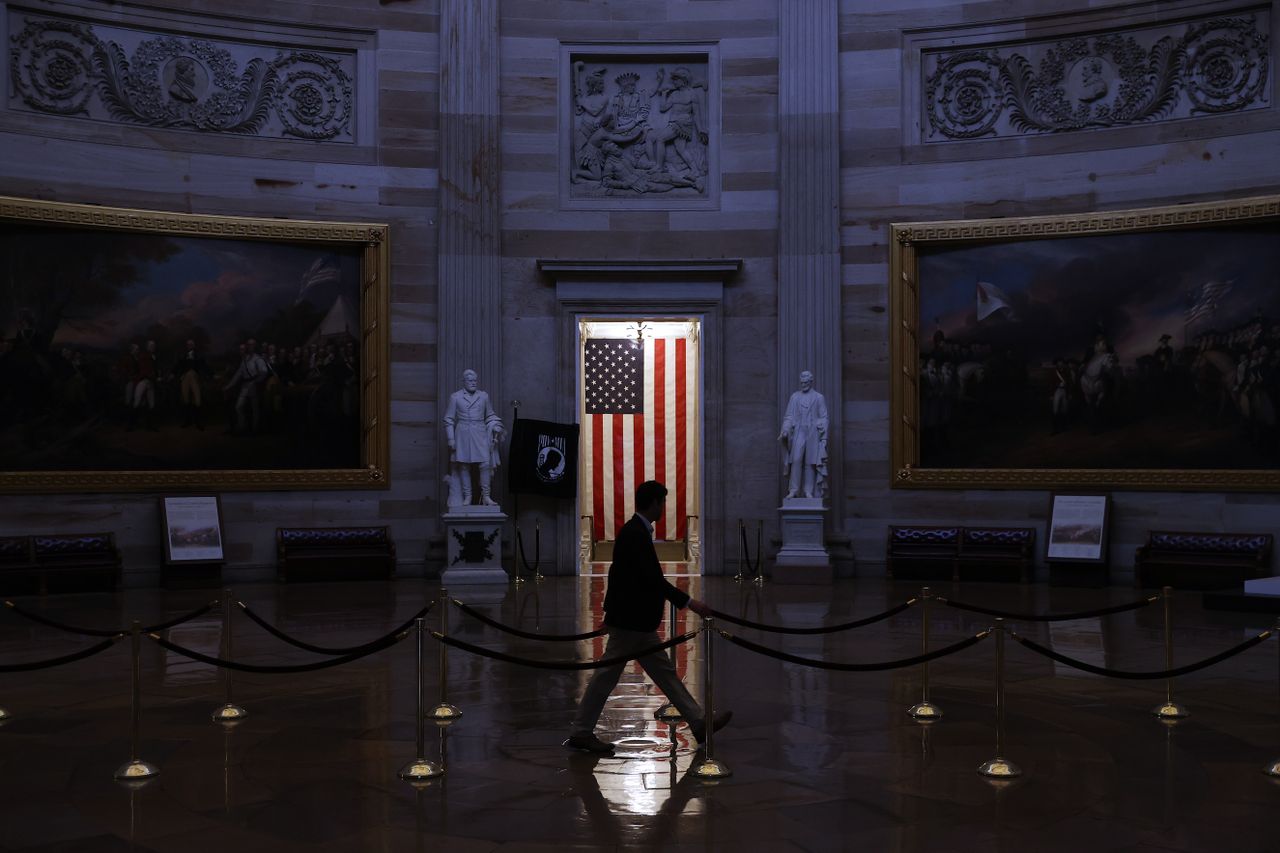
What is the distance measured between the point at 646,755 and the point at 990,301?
14099 mm

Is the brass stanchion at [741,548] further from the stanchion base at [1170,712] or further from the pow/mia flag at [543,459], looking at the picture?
the stanchion base at [1170,712]

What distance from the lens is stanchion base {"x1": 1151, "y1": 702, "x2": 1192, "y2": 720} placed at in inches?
372

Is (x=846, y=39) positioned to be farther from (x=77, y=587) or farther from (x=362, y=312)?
(x=77, y=587)

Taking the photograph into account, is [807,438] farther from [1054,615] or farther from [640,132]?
[1054,615]

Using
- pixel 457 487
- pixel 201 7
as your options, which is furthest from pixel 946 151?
pixel 201 7

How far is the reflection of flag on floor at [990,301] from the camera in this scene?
2028 cm

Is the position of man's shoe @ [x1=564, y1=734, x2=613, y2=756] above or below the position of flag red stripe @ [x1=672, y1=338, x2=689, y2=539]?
below

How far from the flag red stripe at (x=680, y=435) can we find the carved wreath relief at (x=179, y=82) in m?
8.29

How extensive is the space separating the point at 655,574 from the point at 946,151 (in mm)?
14627

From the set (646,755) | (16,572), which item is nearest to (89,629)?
(646,755)

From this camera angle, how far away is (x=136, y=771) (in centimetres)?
778

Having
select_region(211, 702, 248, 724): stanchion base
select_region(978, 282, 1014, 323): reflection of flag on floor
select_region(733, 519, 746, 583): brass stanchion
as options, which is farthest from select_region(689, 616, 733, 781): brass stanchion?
select_region(978, 282, 1014, 323): reflection of flag on floor

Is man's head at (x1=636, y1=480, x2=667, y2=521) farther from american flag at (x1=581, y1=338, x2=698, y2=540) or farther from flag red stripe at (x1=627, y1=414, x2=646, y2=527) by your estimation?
flag red stripe at (x1=627, y1=414, x2=646, y2=527)

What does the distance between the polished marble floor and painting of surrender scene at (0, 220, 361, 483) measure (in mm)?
5760
